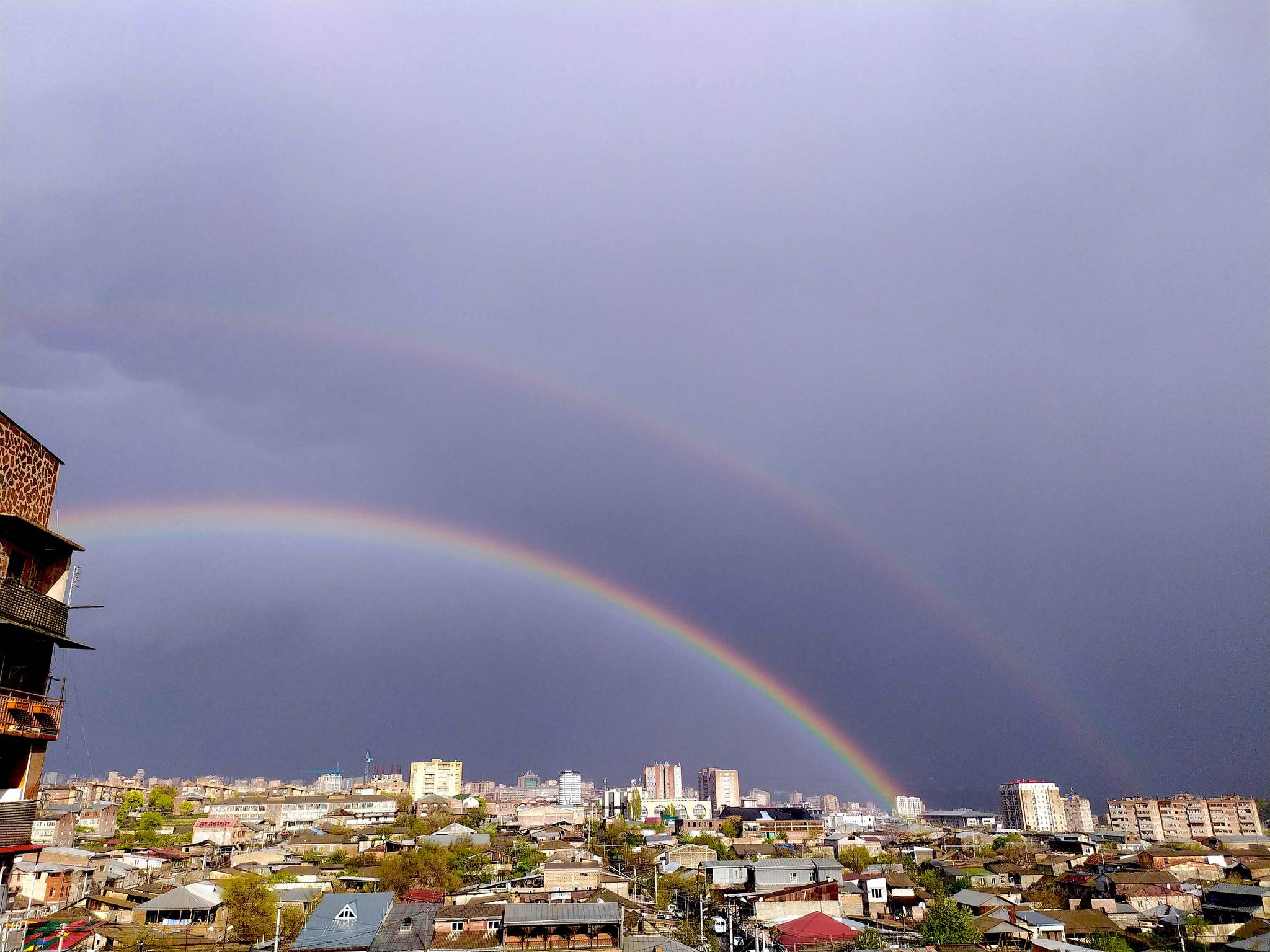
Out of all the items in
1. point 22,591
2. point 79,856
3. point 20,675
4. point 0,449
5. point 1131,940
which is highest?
point 0,449

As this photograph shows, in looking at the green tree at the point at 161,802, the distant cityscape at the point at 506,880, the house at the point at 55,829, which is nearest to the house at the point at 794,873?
the distant cityscape at the point at 506,880

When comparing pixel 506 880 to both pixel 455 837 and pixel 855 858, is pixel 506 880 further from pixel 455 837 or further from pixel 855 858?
pixel 855 858

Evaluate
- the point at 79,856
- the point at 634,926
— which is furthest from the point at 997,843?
the point at 79,856

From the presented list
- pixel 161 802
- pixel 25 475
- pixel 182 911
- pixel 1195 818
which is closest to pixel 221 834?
pixel 182 911

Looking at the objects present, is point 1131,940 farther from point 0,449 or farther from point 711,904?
point 0,449

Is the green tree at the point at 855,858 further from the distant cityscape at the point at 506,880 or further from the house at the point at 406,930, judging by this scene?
the house at the point at 406,930

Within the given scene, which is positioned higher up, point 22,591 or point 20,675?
point 22,591

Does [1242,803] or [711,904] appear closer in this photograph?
[711,904]
